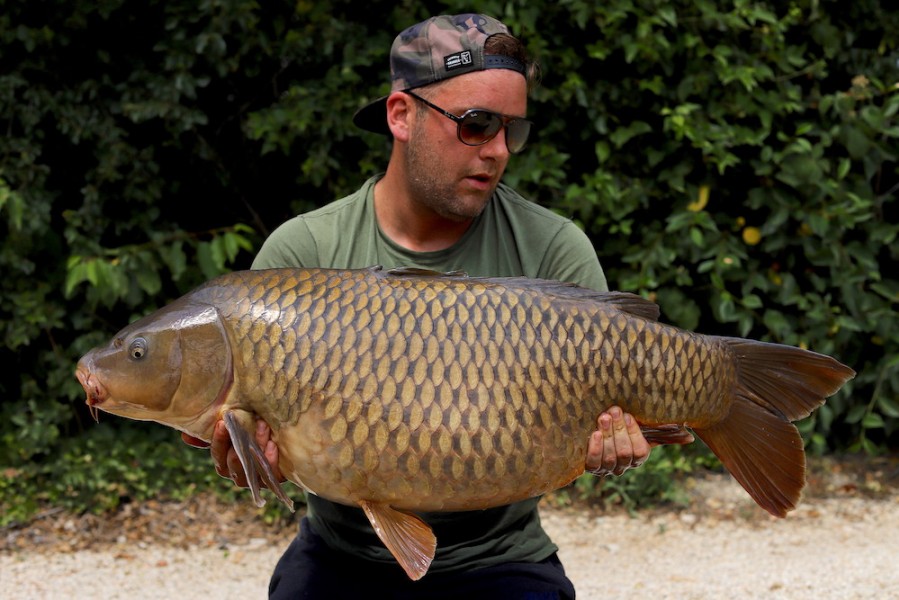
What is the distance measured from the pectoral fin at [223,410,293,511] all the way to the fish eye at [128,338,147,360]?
0.50 ft

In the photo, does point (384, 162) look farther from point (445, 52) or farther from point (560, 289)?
point (560, 289)

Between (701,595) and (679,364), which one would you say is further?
(701,595)

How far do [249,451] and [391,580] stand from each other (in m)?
0.53

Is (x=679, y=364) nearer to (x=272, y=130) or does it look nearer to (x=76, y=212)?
Answer: (x=272, y=130)

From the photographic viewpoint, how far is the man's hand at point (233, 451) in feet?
5.10

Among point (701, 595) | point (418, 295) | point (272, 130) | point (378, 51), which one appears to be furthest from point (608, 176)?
point (418, 295)

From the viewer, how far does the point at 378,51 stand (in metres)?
3.67

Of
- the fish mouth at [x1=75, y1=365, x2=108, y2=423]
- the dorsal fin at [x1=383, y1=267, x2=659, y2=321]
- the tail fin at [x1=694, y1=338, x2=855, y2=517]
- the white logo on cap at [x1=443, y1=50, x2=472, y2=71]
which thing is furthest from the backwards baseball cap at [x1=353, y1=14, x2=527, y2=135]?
the fish mouth at [x1=75, y1=365, x2=108, y2=423]

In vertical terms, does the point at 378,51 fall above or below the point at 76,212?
above

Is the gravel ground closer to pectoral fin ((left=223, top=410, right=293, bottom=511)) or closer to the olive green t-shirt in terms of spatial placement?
the olive green t-shirt

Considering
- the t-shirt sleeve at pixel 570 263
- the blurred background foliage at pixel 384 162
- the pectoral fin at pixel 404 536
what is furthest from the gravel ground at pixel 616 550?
the pectoral fin at pixel 404 536

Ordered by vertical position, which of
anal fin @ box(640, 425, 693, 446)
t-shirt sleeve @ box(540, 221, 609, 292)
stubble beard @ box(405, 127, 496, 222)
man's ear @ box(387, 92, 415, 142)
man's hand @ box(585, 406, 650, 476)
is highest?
man's ear @ box(387, 92, 415, 142)

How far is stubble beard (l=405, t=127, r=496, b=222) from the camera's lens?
1.88 meters

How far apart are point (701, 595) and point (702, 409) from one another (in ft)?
5.46
